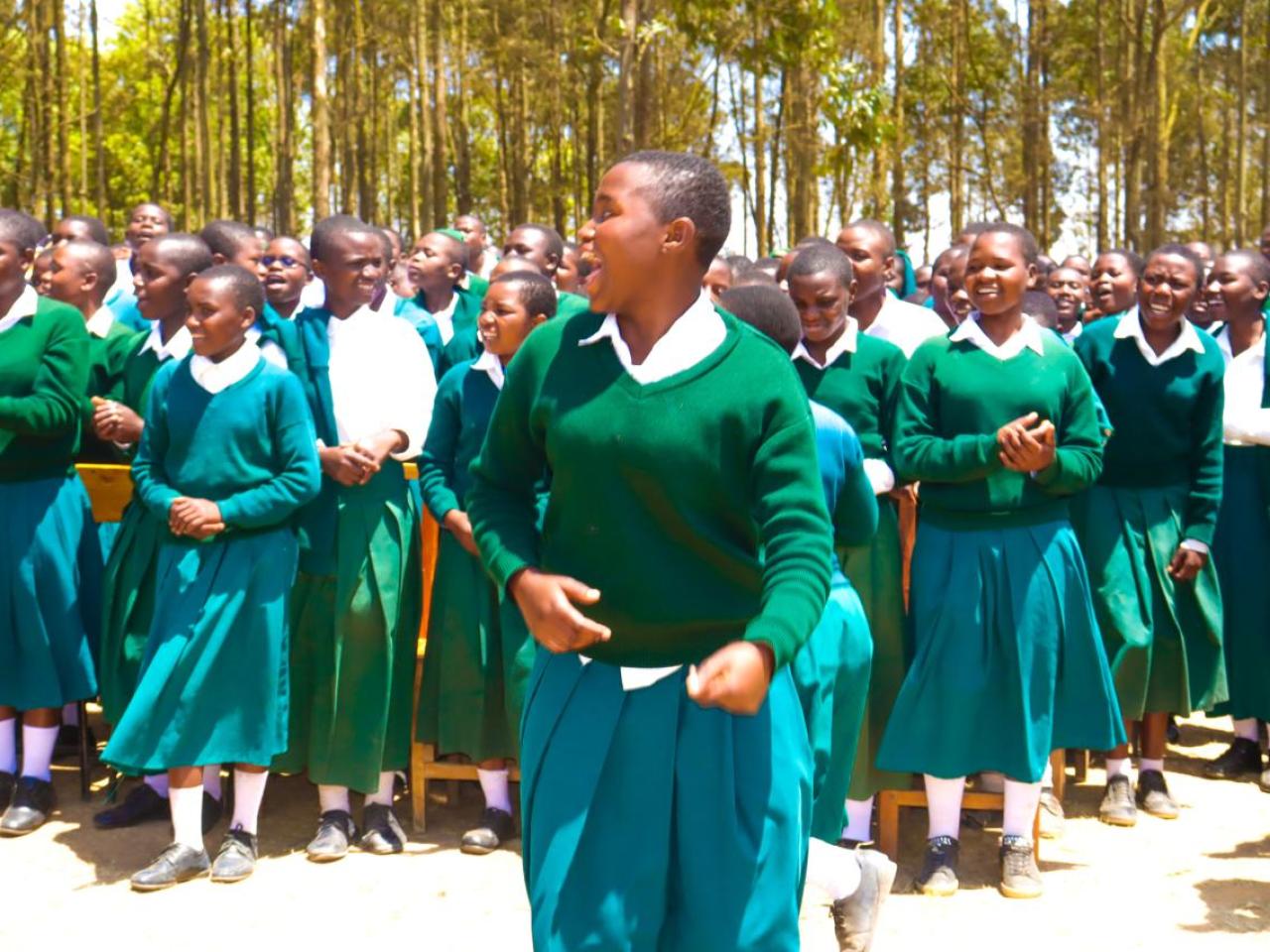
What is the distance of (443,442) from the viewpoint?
5512 millimetres

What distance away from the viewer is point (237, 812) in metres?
5.49

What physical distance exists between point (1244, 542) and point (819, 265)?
252 centimetres

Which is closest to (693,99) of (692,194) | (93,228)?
(93,228)

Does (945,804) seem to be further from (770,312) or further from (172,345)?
(172,345)

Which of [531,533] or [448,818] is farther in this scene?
[448,818]

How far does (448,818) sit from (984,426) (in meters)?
2.53

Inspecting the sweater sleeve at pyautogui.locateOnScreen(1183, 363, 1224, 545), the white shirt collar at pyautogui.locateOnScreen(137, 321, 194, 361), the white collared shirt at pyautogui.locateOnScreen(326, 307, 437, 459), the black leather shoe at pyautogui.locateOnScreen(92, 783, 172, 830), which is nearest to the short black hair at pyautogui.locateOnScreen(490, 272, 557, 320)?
the white collared shirt at pyautogui.locateOnScreen(326, 307, 437, 459)

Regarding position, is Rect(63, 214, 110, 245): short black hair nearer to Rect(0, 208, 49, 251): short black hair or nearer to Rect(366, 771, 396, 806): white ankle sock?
Rect(0, 208, 49, 251): short black hair

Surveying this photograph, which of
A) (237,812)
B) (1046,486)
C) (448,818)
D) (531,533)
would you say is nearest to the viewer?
(531,533)

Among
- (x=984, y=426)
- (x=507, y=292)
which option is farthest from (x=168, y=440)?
(x=984, y=426)

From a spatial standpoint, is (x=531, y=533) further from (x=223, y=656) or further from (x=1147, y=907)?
(x=1147, y=907)

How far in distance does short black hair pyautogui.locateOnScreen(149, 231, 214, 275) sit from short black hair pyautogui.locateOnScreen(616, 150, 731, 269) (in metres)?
3.59

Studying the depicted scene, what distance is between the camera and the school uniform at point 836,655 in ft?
12.8

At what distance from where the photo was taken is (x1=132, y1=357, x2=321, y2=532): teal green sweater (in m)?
5.25
